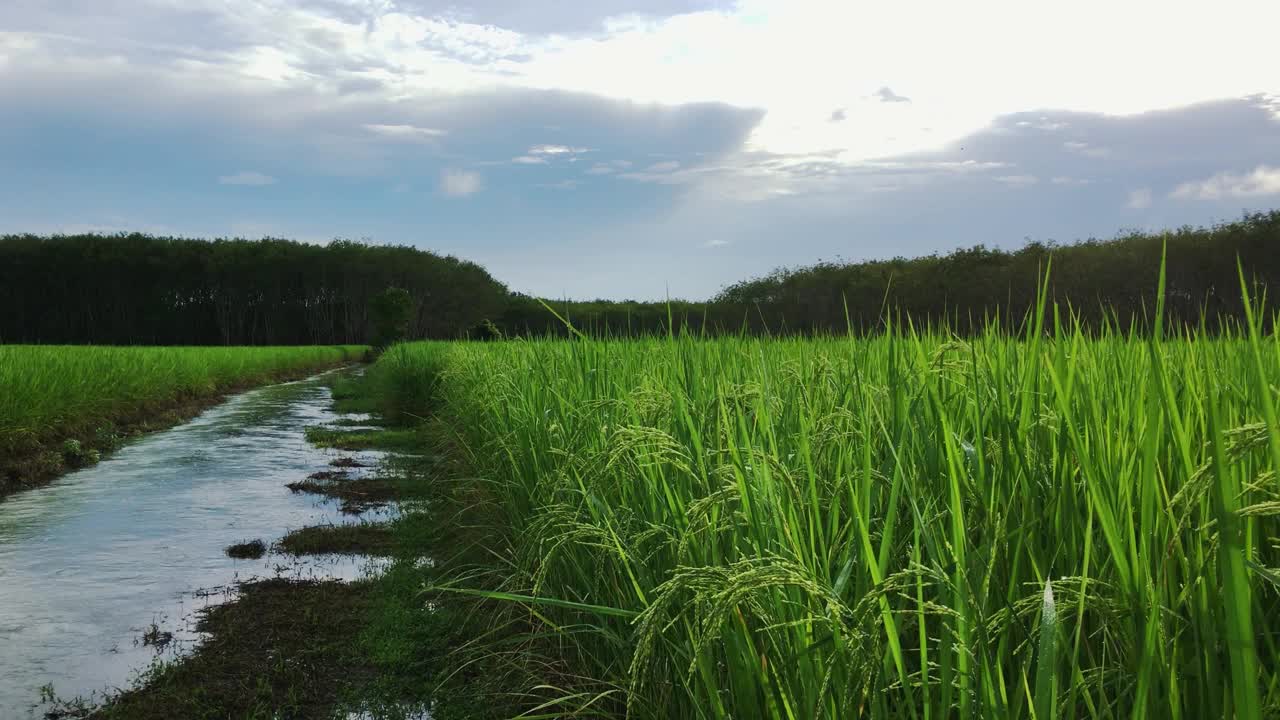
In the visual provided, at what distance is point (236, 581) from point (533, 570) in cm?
250

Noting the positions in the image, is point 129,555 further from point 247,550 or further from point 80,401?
point 80,401

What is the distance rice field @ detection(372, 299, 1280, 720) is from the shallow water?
223cm

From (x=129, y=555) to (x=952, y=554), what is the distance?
594cm

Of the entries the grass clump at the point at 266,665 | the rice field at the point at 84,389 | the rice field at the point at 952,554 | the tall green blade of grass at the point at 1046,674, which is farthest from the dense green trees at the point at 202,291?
the tall green blade of grass at the point at 1046,674

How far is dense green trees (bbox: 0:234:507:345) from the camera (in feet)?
199

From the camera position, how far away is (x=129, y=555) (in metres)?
5.57

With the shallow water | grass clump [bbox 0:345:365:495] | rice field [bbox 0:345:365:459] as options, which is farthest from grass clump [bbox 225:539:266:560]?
rice field [bbox 0:345:365:459]

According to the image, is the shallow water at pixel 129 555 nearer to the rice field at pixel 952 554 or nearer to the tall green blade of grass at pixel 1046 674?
the rice field at pixel 952 554

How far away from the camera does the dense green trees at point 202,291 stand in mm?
60531

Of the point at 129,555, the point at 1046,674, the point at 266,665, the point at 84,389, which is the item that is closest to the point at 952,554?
the point at 1046,674

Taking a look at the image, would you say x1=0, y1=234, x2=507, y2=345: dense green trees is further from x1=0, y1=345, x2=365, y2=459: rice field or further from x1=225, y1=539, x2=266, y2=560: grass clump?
x1=225, y1=539, x2=266, y2=560: grass clump

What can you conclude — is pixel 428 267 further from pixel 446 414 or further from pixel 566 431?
pixel 566 431

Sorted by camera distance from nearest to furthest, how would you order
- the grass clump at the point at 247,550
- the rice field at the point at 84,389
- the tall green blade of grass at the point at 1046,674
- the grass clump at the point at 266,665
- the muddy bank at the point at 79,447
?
the tall green blade of grass at the point at 1046,674 < the grass clump at the point at 266,665 < the grass clump at the point at 247,550 < the muddy bank at the point at 79,447 < the rice field at the point at 84,389

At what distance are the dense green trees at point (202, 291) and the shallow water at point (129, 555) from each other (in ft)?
174
